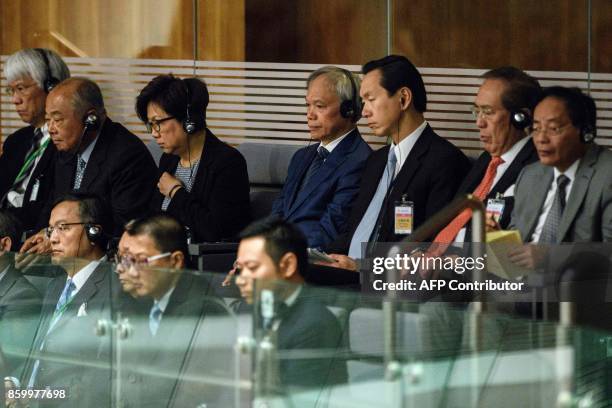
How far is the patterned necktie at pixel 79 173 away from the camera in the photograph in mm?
7035

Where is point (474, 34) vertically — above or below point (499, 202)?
above

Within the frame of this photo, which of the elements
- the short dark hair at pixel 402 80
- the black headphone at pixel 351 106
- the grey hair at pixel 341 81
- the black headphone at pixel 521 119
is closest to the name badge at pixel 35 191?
the grey hair at pixel 341 81

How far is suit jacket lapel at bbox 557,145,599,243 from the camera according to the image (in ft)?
17.3

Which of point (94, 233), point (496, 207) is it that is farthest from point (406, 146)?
point (94, 233)

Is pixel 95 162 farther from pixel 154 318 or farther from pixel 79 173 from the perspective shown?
pixel 154 318

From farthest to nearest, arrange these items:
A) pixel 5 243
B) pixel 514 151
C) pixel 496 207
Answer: pixel 5 243
pixel 514 151
pixel 496 207

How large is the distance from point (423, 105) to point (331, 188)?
2.06ft

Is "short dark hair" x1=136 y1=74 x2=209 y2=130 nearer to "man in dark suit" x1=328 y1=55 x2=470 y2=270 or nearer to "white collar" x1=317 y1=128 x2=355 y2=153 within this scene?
→ "white collar" x1=317 y1=128 x2=355 y2=153

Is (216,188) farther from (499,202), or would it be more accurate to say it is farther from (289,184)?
(499,202)

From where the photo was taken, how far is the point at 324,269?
19.0 feet

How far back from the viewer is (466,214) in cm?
558

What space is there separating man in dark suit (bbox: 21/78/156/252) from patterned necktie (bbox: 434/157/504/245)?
1.87 meters

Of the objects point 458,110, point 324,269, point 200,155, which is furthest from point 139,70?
point 324,269

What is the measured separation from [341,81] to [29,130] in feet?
6.69
